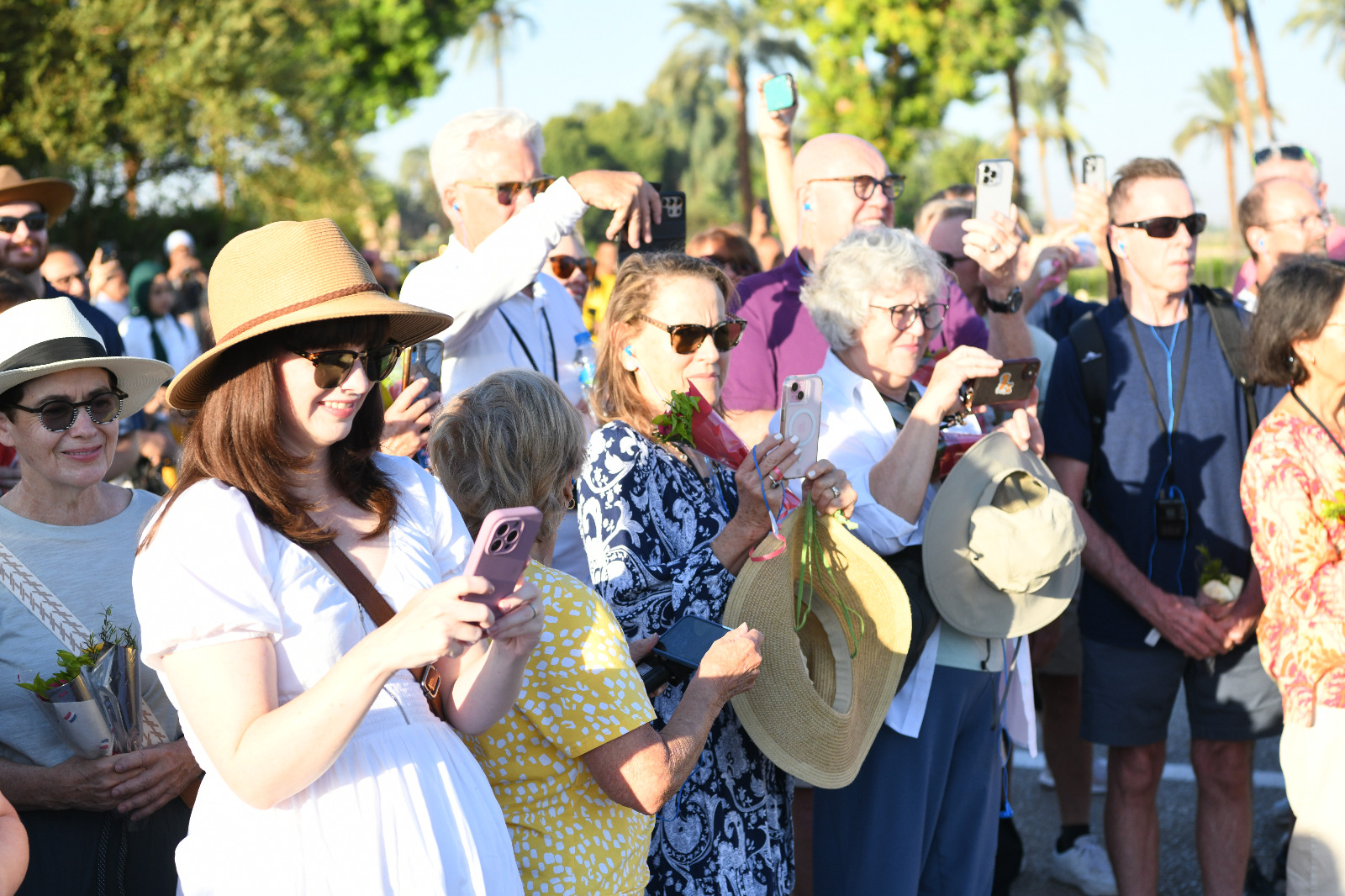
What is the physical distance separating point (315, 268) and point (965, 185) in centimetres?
503

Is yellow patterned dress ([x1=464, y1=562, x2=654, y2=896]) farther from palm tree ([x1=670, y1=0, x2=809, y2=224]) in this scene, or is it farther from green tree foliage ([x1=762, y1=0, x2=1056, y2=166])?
palm tree ([x1=670, y1=0, x2=809, y2=224])

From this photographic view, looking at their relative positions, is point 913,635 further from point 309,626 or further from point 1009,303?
point 309,626

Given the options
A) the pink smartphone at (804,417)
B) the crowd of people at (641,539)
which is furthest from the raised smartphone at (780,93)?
the pink smartphone at (804,417)

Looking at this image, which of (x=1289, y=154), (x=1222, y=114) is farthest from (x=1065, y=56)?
(x=1289, y=154)

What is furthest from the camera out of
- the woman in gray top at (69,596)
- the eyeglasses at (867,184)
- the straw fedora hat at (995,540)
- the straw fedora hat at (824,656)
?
the eyeglasses at (867,184)

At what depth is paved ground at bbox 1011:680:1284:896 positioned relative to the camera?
14.3 feet

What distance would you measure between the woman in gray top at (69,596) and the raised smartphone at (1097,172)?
3526 mm

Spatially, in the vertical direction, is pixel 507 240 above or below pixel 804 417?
above

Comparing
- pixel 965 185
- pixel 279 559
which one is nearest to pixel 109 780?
pixel 279 559

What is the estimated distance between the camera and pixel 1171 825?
475 centimetres

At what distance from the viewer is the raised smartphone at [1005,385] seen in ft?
11.3

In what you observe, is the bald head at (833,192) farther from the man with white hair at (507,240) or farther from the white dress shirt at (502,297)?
the white dress shirt at (502,297)

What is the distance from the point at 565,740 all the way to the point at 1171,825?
357 cm

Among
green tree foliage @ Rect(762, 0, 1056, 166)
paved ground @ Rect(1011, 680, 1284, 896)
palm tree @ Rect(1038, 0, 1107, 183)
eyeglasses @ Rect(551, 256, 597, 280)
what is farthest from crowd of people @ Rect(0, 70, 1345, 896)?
palm tree @ Rect(1038, 0, 1107, 183)
